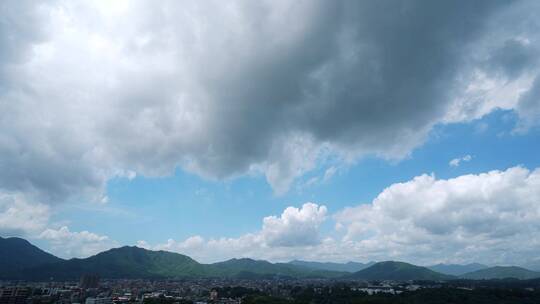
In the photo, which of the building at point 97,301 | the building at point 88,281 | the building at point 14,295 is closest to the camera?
the building at point 14,295

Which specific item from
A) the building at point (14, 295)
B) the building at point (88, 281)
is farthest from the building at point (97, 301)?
the building at point (88, 281)

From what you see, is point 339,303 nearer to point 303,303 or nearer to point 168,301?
point 303,303

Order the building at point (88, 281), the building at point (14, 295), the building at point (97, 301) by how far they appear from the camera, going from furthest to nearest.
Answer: the building at point (88, 281) → the building at point (97, 301) → the building at point (14, 295)

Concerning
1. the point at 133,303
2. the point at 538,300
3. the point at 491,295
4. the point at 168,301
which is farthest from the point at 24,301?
the point at 538,300

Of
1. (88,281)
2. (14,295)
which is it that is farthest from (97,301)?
(88,281)

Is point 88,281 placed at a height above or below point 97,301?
above

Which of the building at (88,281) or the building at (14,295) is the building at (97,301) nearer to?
the building at (14,295)

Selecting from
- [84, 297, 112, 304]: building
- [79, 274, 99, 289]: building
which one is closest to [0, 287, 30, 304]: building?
[84, 297, 112, 304]: building

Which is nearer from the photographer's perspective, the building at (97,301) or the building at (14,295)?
the building at (14,295)

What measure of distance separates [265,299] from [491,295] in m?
65.5

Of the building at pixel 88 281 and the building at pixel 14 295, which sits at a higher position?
the building at pixel 88 281

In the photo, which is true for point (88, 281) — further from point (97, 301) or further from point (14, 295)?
point (97, 301)

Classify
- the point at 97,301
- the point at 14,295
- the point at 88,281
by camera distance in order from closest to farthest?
1. the point at 14,295
2. the point at 97,301
3. the point at 88,281

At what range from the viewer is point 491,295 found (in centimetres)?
10681
